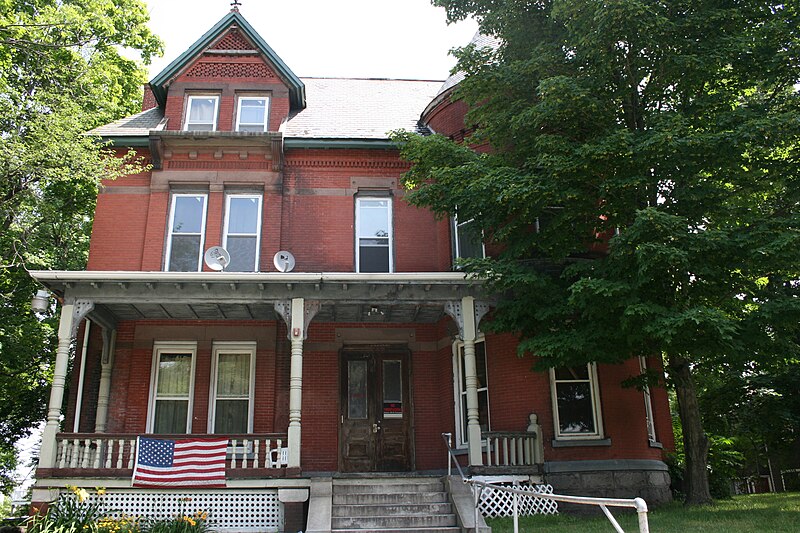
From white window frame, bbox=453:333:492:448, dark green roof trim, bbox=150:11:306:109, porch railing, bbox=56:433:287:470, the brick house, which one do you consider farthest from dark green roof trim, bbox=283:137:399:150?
porch railing, bbox=56:433:287:470

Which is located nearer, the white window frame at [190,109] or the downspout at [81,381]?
the downspout at [81,381]

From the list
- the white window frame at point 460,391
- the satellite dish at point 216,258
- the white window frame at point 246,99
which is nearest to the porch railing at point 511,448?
the white window frame at point 460,391

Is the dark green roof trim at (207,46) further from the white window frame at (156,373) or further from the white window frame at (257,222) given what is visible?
the white window frame at (156,373)

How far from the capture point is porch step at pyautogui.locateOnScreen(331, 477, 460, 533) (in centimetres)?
1039

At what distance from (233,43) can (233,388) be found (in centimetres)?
878

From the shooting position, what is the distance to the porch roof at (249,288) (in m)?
12.4

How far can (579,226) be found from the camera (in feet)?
40.3

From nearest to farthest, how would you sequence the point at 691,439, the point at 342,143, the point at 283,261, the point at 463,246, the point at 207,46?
1. the point at 691,439
2. the point at 283,261
3. the point at 463,246
4. the point at 342,143
5. the point at 207,46

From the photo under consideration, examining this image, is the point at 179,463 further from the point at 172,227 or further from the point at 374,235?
the point at 374,235

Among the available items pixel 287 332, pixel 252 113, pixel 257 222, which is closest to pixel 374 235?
pixel 257 222

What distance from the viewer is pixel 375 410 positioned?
1477 centimetres

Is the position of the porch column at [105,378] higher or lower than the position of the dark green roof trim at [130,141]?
lower

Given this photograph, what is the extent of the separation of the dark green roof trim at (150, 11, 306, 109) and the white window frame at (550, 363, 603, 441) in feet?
31.7

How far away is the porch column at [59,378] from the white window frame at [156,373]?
225 cm
